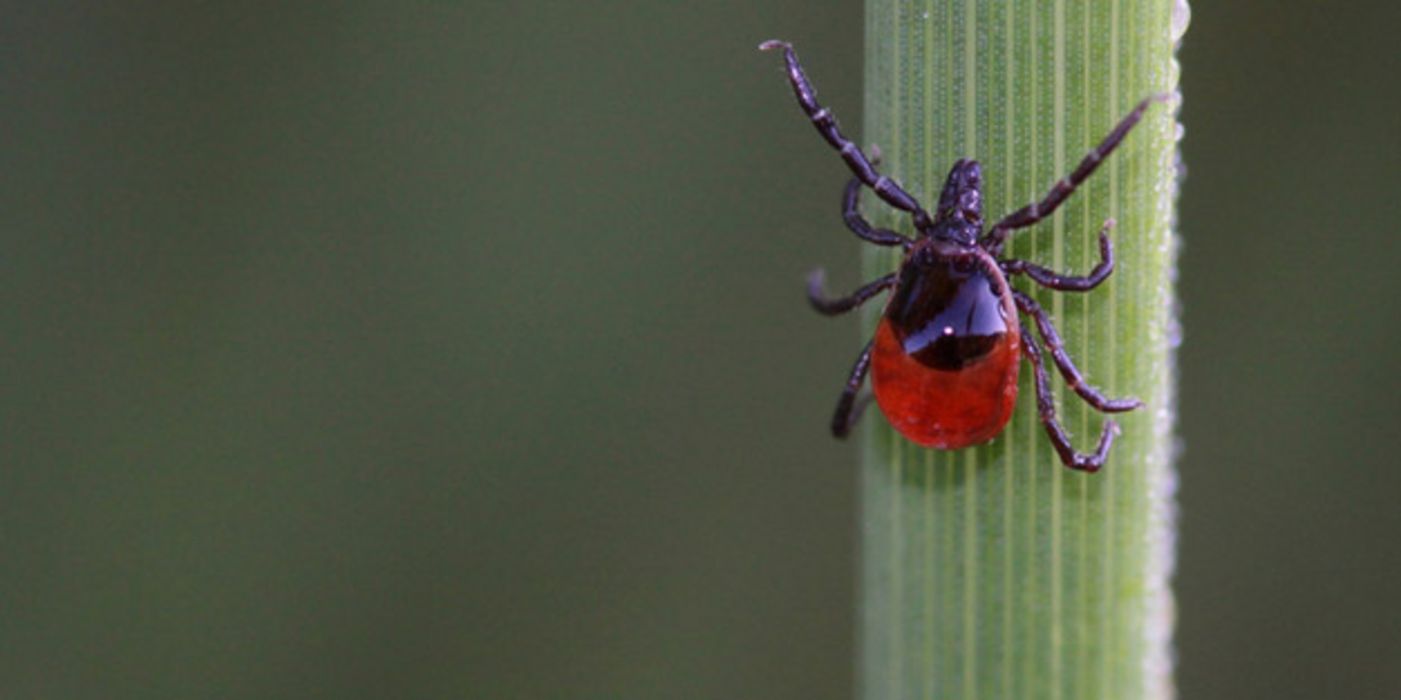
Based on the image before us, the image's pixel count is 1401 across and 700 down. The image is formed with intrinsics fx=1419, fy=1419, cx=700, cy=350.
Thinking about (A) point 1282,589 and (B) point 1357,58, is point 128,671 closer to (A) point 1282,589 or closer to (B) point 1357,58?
(A) point 1282,589

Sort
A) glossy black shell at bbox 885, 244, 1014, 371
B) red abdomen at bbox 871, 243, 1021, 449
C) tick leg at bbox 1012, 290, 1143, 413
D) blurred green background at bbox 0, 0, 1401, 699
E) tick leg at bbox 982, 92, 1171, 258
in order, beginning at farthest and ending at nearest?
blurred green background at bbox 0, 0, 1401, 699 < glossy black shell at bbox 885, 244, 1014, 371 < red abdomen at bbox 871, 243, 1021, 449 < tick leg at bbox 1012, 290, 1143, 413 < tick leg at bbox 982, 92, 1171, 258

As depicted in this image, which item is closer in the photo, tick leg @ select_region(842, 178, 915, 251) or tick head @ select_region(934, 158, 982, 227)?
tick head @ select_region(934, 158, 982, 227)

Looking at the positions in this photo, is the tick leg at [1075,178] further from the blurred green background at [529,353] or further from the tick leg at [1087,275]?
the blurred green background at [529,353]

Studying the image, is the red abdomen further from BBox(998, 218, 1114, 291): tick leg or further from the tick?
BBox(998, 218, 1114, 291): tick leg

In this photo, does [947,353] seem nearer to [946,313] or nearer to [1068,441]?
[946,313]

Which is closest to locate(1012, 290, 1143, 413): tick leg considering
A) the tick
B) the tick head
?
the tick

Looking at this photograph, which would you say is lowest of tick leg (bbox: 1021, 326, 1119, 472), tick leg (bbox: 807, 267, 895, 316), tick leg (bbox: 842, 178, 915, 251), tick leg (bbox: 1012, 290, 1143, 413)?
tick leg (bbox: 1021, 326, 1119, 472)

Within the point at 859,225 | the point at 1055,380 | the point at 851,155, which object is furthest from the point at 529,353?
the point at 1055,380
